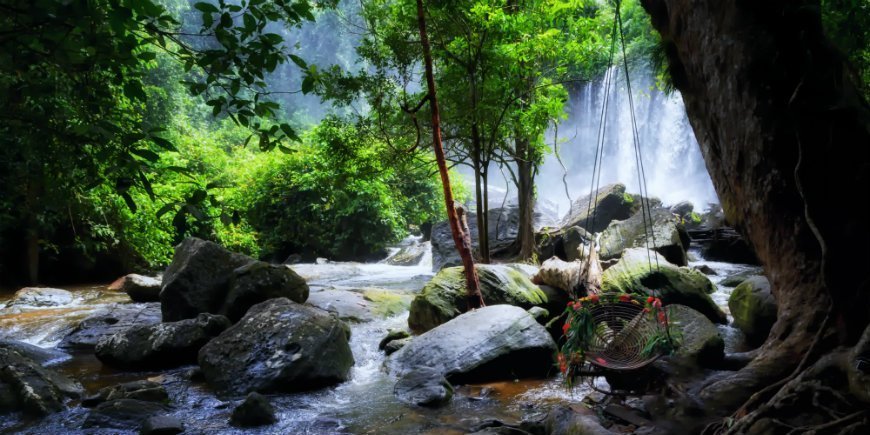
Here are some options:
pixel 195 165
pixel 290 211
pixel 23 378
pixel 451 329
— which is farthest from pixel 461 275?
pixel 195 165

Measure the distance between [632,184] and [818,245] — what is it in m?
23.0

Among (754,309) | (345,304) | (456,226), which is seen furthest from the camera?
(345,304)

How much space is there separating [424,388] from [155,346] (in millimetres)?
Answer: 3407

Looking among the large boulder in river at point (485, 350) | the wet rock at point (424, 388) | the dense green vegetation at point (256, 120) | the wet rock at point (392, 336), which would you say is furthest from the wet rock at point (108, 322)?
the wet rock at point (424, 388)

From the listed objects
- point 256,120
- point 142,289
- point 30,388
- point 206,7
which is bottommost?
point 30,388

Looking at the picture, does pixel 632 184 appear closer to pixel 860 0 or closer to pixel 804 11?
pixel 860 0

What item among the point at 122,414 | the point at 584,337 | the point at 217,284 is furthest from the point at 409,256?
the point at 584,337

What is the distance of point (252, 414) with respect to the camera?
447cm

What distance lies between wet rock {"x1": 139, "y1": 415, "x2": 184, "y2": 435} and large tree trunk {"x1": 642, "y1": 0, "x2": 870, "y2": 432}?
3.91m

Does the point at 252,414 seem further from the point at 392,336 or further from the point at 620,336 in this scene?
the point at 620,336

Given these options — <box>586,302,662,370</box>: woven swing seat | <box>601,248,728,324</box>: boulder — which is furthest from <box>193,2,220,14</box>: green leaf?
<box>601,248,728,324</box>: boulder

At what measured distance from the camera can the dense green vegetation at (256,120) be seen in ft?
6.70

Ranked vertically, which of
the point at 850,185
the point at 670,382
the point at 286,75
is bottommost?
the point at 670,382

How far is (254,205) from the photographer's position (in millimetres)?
17719
